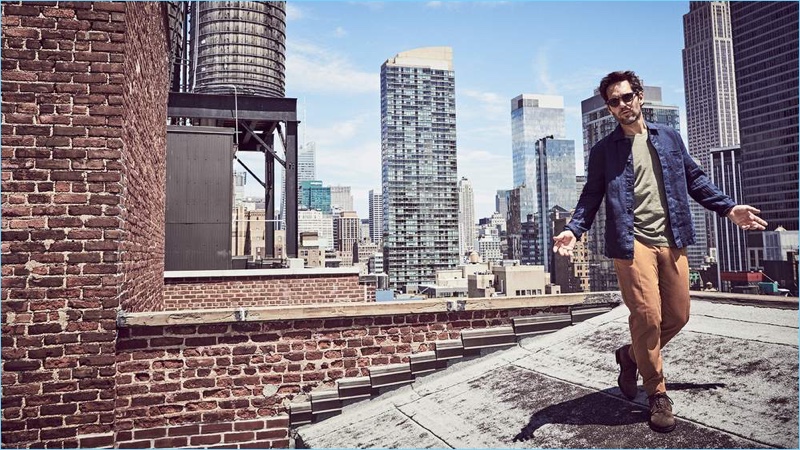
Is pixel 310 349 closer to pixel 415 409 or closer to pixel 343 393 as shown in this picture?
pixel 343 393

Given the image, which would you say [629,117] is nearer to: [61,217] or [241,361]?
[241,361]

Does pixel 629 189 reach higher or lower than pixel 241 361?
higher

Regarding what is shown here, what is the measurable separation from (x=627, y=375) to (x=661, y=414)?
470mm

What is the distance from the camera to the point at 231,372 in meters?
4.75

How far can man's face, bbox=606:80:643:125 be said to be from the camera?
3228mm

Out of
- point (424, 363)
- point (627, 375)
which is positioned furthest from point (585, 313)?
point (627, 375)

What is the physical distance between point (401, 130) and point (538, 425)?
197 metres

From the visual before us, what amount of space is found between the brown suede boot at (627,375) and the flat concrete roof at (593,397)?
7 centimetres

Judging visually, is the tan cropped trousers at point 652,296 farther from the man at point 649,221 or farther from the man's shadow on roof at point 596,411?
the man's shadow on roof at point 596,411

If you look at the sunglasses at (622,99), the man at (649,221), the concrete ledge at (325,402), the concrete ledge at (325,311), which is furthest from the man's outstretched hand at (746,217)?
the concrete ledge at (325,402)

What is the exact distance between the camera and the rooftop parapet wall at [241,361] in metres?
4.54

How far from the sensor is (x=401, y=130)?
19725 cm

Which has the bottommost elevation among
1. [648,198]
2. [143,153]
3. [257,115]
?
[648,198]

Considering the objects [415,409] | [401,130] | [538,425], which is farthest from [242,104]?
[401,130]
